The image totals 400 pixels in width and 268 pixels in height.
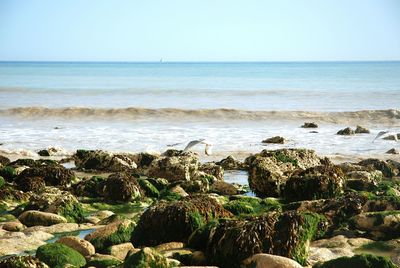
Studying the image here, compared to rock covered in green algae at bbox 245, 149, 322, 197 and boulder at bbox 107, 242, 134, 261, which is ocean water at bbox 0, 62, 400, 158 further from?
boulder at bbox 107, 242, 134, 261

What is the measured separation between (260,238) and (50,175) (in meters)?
6.05

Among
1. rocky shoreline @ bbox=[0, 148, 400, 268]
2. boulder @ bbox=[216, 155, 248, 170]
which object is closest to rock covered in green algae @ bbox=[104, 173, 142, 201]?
rocky shoreline @ bbox=[0, 148, 400, 268]

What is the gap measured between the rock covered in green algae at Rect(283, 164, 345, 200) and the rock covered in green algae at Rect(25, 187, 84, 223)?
3352 mm

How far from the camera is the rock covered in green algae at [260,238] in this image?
6422 millimetres

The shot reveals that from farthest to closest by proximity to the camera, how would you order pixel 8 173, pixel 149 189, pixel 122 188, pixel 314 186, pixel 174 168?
pixel 174 168
pixel 8 173
pixel 149 189
pixel 122 188
pixel 314 186

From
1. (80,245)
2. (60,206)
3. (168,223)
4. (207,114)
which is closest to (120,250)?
(80,245)

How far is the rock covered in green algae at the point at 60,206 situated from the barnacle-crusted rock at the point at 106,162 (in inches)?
158

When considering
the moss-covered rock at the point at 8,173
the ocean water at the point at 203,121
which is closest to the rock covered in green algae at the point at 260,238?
the moss-covered rock at the point at 8,173

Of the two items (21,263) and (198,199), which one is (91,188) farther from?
(21,263)

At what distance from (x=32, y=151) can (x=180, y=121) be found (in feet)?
36.3

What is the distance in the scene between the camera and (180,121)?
26.9 m

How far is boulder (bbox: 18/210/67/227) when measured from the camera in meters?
8.35

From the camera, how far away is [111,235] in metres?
7.33

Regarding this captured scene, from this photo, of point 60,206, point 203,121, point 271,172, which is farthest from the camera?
point 203,121
